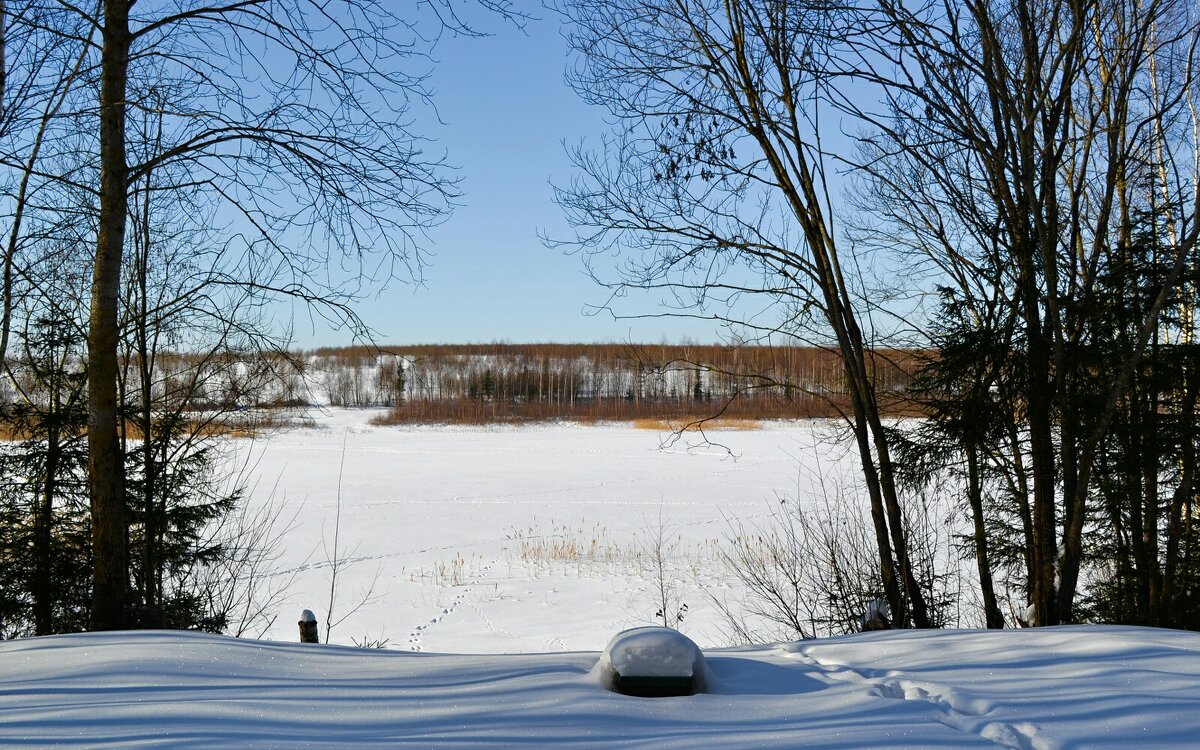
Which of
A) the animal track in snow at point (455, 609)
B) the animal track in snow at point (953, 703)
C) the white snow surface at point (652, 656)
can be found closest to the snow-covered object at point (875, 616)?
the animal track in snow at point (953, 703)

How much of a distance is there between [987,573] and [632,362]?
12.8 ft

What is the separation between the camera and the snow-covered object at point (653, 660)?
3.22 m

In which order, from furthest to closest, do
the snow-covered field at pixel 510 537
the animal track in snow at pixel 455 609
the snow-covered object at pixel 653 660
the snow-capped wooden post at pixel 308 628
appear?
1. the snow-covered field at pixel 510 537
2. the animal track in snow at pixel 455 609
3. the snow-capped wooden post at pixel 308 628
4. the snow-covered object at pixel 653 660

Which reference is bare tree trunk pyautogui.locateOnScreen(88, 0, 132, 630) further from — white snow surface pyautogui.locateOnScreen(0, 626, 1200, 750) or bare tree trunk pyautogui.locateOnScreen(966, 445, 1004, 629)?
bare tree trunk pyautogui.locateOnScreen(966, 445, 1004, 629)

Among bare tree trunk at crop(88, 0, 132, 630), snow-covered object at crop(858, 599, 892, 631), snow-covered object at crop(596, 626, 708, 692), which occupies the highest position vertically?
bare tree trunk at crop(88, 0, 132, 630)

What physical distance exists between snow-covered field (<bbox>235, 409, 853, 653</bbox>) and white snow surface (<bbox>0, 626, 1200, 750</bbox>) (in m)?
2.57

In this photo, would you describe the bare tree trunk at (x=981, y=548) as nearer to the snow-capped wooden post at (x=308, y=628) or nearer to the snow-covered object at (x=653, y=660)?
the snow-covered object at (x=653, y=660)

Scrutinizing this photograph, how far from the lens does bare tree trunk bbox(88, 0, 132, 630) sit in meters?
5.14

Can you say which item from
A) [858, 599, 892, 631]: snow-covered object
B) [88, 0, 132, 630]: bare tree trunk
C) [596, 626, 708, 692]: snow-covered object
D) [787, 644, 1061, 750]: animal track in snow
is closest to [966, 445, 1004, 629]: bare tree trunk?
[858, 599, 892, 631]: snow-covered object

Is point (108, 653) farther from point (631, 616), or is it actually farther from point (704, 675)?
point (631, 616)

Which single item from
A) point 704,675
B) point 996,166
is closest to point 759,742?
point 704,675

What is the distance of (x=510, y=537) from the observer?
16.8 meters

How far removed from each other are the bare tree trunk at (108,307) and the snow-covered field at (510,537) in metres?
1.36

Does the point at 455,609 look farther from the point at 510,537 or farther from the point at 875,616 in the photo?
the point at 875,616
